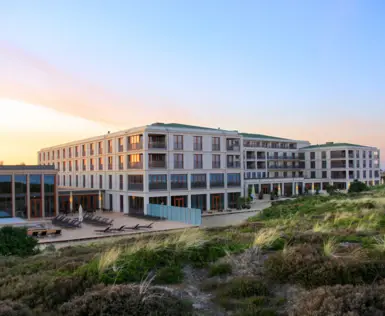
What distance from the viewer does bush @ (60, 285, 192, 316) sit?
17.8 ft

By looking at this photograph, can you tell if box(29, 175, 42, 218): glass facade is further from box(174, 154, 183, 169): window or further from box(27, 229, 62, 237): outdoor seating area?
box(174, 154, 183, 169): window

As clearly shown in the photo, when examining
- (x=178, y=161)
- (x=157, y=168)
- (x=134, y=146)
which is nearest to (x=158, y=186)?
(x=157, y=168)

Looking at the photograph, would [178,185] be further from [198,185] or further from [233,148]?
[233,148]

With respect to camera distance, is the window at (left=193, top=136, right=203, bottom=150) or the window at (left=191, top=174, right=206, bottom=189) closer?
the window at (left=191, top=174, right=206, bottom=189)

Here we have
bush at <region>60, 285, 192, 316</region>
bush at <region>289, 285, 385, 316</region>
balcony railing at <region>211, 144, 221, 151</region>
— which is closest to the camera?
bush at <region>289, 285, 385, 316</region>

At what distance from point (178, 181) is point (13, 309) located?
32529 mm

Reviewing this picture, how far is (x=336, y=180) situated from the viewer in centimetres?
6919

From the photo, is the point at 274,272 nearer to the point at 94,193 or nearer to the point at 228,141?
the point at 228,141

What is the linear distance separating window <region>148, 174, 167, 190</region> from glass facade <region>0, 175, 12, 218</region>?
538 inches

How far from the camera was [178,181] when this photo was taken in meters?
37.9

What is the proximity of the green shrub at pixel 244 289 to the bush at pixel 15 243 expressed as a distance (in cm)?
994

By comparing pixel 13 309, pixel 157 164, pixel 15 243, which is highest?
pixel 157 164

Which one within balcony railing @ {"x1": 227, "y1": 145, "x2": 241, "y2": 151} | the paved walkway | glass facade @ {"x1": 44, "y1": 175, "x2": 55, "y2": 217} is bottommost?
the paved walkway

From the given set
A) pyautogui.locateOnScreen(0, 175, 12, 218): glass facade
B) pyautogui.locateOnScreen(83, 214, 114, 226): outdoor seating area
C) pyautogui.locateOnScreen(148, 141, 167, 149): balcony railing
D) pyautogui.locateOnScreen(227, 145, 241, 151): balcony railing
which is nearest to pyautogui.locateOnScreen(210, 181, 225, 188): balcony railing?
pyautogui.locateOnScreen(227, 145, 241, 151): balcony railing
